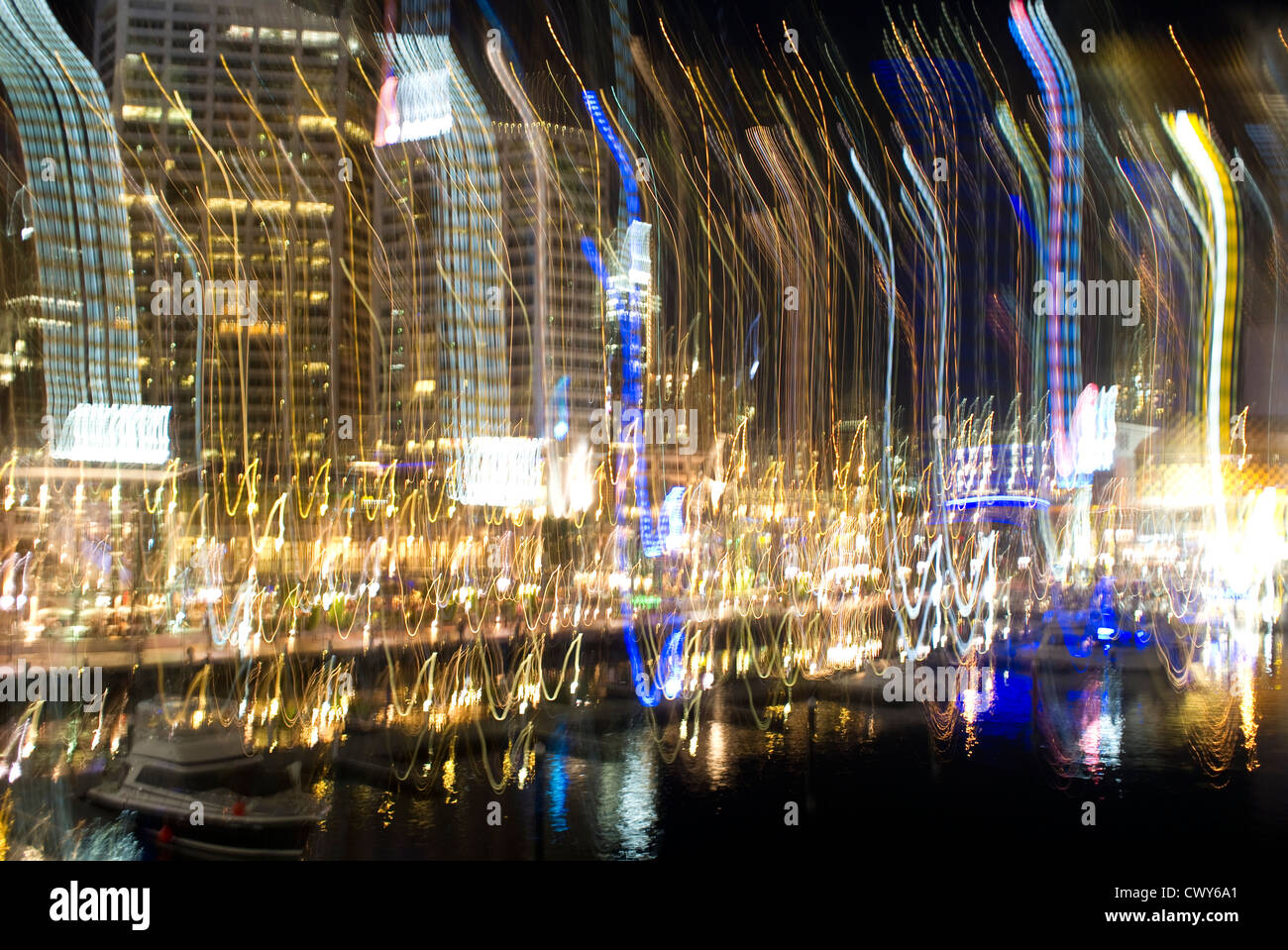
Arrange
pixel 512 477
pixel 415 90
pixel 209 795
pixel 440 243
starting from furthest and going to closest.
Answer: pixel 512 477, pixel 440 243, pixel 415 90, pixel 209 795

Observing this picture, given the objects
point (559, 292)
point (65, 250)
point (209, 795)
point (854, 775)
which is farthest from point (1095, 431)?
point (209, 795)

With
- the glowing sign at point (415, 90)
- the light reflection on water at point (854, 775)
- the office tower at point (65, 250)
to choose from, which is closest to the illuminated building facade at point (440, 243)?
the glowing sign at point (415, 90)

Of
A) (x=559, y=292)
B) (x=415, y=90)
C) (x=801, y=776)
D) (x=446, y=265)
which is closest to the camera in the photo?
(x=801, y=776)

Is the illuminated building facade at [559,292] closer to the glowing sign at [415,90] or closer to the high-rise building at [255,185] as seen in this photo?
the high-rise building at [255,185]

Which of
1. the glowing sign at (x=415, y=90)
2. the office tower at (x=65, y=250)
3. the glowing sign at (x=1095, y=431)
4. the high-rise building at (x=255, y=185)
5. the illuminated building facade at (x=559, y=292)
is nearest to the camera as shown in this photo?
the office tower at (x=65, y=250)

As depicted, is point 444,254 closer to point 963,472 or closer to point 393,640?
point 393,640

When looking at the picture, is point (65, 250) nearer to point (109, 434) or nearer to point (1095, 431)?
point (109, 434)
